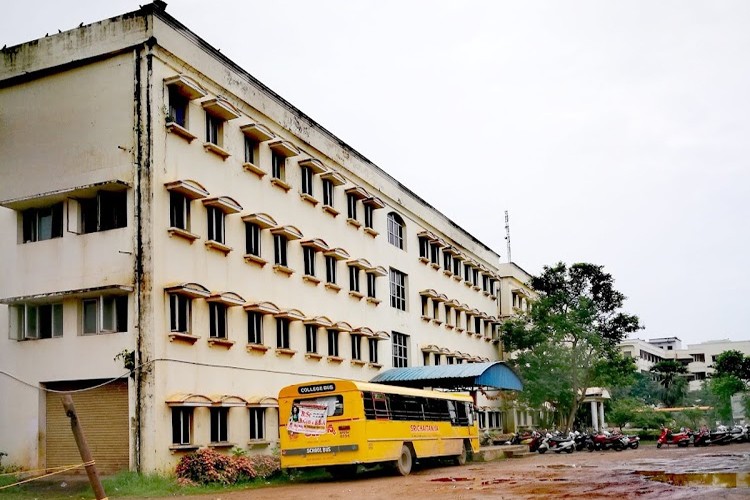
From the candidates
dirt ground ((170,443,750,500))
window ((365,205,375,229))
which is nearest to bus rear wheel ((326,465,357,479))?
dirt ground ((170,443,750,500))

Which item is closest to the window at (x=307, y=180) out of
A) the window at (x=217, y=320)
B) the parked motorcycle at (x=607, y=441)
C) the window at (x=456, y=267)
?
the window at (x=217, y=320)

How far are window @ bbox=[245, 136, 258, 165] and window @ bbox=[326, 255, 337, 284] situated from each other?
5.28 meters

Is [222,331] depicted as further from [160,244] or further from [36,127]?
[36,127]

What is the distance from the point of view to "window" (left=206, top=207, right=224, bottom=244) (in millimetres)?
22672

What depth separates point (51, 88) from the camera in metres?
22.1

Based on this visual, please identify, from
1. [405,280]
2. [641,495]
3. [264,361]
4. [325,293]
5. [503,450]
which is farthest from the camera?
[405,280]

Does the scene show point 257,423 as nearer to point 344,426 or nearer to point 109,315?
point 344,426

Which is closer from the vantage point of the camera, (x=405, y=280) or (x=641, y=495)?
(x=641, y=495)

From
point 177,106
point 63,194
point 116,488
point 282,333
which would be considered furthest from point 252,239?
point 116,488

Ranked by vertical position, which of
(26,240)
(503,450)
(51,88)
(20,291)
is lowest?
(503,450)

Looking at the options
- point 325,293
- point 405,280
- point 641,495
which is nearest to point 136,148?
point 325,293

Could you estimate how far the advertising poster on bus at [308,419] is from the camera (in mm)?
20188

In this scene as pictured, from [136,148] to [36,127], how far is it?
11.6 ft

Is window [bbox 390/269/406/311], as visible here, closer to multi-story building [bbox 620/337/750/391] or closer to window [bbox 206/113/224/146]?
window [bbox 206/113/224/146]
